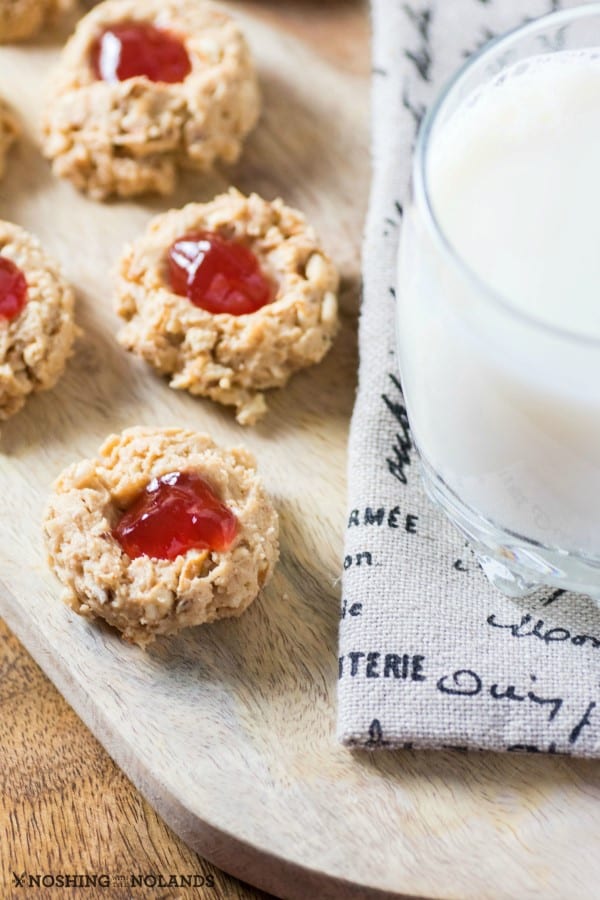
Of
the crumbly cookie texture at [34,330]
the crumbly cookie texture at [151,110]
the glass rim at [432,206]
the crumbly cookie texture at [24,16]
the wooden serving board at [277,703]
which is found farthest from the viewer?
the crumbly cookie texture at [24,16]

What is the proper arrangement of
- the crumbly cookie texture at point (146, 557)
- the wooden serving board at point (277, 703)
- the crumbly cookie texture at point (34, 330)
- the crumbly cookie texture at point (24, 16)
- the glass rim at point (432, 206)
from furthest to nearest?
the crumbly cookie texture at point (24, 16) < the crumbly cookie texture at point (34, 330) < the crumbly cookie texture at point (146, 557) < the wooden serving board at point (277, 703) < the glass rim at point (432, 206)

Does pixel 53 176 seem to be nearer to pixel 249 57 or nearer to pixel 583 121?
pixel 249 57

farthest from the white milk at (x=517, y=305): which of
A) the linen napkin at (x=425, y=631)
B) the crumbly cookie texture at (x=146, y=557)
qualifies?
the crumbly cookie texture at (x=146, y=557)

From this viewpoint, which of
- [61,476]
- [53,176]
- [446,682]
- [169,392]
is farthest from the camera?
[53,176]

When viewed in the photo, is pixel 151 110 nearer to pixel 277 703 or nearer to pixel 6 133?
pixel 6 133

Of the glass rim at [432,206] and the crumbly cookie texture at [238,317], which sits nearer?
the glass rim at [432,206]

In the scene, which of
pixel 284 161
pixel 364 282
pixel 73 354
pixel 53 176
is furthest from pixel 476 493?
pixel 53 176

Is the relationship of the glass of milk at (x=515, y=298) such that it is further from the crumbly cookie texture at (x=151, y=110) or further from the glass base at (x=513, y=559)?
the crumbly cookie texture at (x=151, y=110)

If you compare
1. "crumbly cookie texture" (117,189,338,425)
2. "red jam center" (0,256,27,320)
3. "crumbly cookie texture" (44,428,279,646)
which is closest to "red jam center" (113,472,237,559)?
"crumbly cookie texture" (44,428,279,646)
